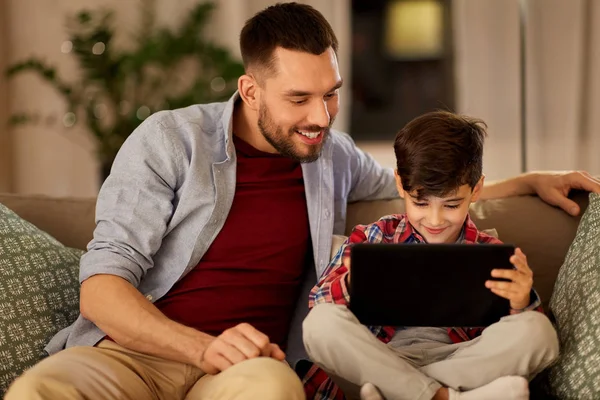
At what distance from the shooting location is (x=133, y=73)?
4.35 meters

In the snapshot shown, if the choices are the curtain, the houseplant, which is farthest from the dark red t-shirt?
the curtain

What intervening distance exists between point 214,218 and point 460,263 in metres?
0.63

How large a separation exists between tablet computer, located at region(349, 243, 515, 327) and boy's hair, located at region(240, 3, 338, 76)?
61cm

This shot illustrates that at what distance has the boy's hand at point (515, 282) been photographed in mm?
1542

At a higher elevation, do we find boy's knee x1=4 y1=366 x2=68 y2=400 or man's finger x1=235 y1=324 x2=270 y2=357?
man's finger x1=235 y1=324 x2=270 y2=357

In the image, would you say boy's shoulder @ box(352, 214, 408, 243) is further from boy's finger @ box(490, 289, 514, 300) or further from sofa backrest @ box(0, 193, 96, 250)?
sofa backrest @ box(0, 193, 96, 250)

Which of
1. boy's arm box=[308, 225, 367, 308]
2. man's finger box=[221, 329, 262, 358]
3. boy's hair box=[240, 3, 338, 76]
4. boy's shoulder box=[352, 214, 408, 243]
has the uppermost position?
boy's hair box=[240, 3, 338, 76]

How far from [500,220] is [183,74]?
276cm

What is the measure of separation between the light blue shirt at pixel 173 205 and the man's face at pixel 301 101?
10 centimetres

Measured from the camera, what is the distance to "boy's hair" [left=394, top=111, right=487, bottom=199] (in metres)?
1.69

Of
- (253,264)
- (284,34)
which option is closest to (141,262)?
(253,264)

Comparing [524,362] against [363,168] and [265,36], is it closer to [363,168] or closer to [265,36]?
[363,168]

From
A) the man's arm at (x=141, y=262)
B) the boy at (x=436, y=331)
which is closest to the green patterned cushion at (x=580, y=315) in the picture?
the boy at (x=436, y=331)

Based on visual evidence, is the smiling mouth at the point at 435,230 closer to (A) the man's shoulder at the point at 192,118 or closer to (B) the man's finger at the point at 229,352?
(B) the man's finger at the point at 229,352
